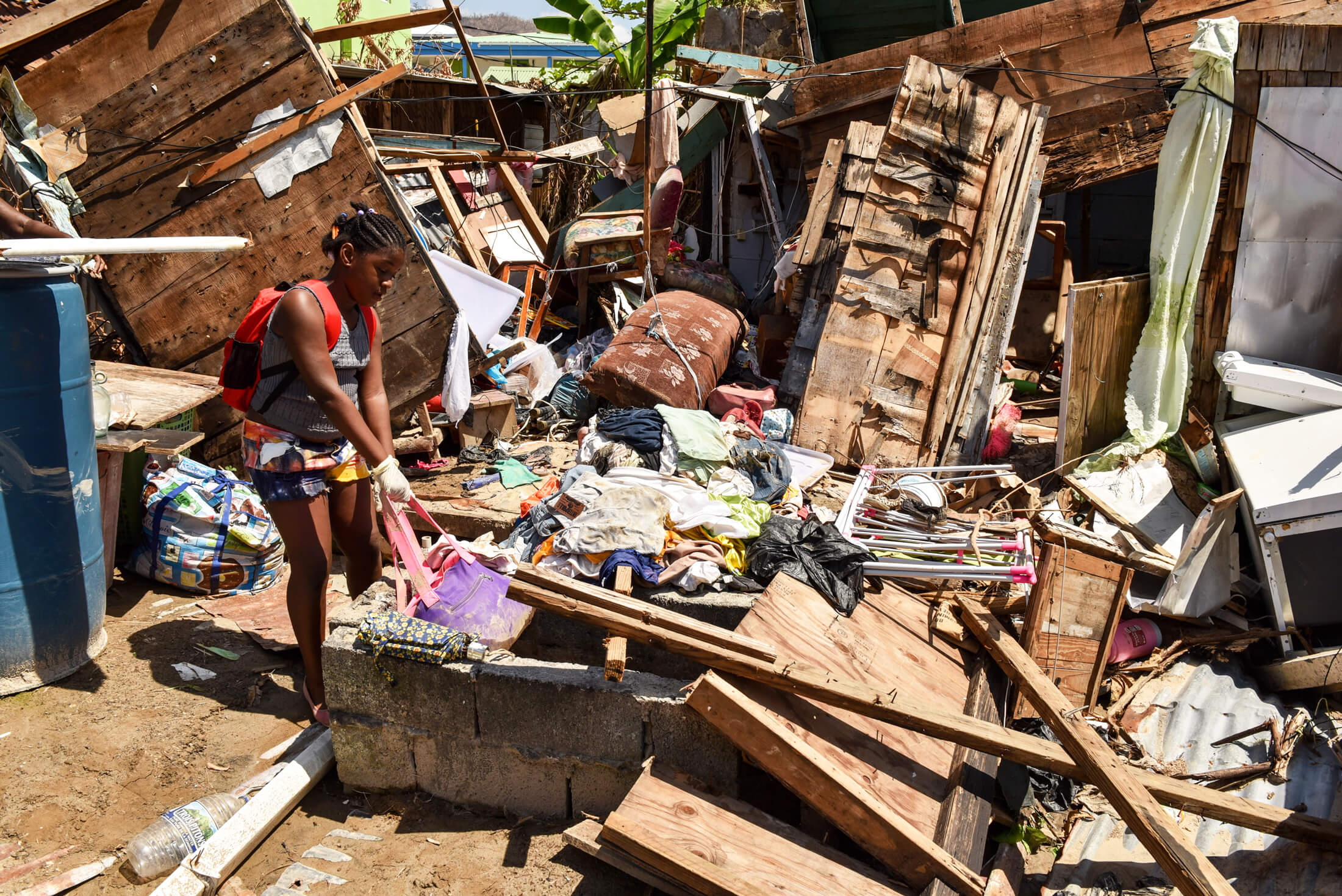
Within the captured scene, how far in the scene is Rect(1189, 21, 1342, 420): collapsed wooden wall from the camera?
18.7 feet

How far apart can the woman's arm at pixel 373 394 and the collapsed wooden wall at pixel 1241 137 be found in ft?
17.9

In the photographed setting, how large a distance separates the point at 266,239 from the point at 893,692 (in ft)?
15.9

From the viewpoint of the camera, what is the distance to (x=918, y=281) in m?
6.65

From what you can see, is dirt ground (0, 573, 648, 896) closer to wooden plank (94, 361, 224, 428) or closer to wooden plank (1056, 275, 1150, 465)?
wooden plank (94, 361, 224, 428)

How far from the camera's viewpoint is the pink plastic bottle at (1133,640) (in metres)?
4.88

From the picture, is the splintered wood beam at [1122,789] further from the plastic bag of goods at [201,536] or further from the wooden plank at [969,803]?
the plastic bag of goods at [201,536]

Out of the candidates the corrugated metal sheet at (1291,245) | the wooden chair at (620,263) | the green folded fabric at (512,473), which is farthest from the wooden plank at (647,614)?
the wooden chair at (620,263)

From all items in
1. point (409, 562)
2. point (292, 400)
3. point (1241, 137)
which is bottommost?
point (409, 562)

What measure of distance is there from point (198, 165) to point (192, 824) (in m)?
4.19

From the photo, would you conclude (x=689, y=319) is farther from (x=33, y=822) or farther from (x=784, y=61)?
(x=33, y=822)

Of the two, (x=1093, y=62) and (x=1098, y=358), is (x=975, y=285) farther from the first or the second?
A: (x=1093, y=62)

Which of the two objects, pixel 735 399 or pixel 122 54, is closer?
pixel 122 54

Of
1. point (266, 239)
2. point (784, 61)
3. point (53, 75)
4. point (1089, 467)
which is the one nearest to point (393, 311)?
point (266, 239)

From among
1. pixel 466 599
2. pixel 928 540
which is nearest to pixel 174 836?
pixel 466 599
